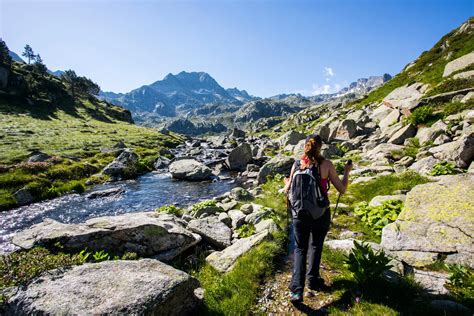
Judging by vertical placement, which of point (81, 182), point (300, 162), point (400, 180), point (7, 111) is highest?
point (7, 111)

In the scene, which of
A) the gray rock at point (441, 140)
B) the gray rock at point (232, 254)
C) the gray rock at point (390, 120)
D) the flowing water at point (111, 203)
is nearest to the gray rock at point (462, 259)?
the gray rock at point (232, 254)

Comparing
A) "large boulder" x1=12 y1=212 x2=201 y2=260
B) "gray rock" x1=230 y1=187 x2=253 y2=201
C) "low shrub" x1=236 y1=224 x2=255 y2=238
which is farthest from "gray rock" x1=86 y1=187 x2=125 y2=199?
"low shrub" x1=236 y1=224 x2=255 y2=238

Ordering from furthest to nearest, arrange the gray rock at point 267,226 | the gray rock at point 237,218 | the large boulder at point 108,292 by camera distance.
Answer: the gray rock at point 237,218 < the gray rock at point 267,226 < the large boulder at point 108,292

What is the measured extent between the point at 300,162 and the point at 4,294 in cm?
740

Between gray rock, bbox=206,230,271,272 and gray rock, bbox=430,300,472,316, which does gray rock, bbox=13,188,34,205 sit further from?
gray rock, bbox=430,300,472,316

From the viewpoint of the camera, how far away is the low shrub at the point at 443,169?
510 inches

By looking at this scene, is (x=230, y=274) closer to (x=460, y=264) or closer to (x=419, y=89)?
(x=460, y=264)

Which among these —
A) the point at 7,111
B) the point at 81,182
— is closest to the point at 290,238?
the point at 81,182

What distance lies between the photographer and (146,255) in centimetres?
920

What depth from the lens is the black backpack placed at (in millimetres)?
6164

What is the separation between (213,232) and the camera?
38.2ft

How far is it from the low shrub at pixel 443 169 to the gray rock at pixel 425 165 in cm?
42

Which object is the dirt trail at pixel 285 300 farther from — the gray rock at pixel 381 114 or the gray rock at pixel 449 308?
the gray rock at pixel 381 114

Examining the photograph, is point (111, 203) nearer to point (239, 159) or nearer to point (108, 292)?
point (239, 159)
